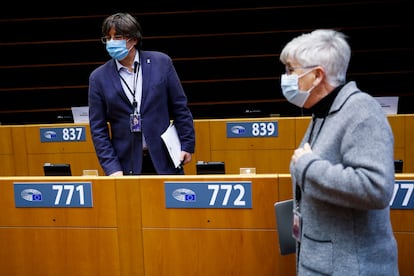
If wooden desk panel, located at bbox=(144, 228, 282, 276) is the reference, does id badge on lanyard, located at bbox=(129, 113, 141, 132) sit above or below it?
above

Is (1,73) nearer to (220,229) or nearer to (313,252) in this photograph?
(220,229)

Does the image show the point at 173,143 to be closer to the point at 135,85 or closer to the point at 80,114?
the point at 135,85

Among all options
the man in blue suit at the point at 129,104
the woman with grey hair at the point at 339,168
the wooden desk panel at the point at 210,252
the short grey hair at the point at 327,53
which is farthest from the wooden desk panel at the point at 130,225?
the short grey hair at the point at 327,53

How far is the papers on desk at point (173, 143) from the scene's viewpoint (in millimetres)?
→ 2217

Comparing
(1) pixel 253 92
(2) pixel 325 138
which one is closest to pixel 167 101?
(2) pixel 325 138

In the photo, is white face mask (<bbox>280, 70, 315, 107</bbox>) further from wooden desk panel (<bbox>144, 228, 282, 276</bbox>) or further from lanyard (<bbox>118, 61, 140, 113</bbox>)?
lanyard (<bbox>118, 61, 140, 113</bbox>)

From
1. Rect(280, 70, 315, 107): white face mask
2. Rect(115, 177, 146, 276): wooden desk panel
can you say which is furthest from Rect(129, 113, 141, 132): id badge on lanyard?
Rect(280, 70, 315, 107): white face mask

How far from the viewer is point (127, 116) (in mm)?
2203

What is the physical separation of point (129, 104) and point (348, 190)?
133cm

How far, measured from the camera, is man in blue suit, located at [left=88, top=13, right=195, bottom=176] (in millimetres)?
2191

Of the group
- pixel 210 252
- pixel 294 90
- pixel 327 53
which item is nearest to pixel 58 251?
pixel 210 252

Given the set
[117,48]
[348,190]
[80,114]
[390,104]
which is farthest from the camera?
[80,114]

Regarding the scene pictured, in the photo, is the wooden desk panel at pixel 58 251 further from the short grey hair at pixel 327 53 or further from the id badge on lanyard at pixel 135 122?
the short grey hair at pixel 327 53

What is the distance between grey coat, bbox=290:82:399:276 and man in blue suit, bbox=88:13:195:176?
1.09 metres
